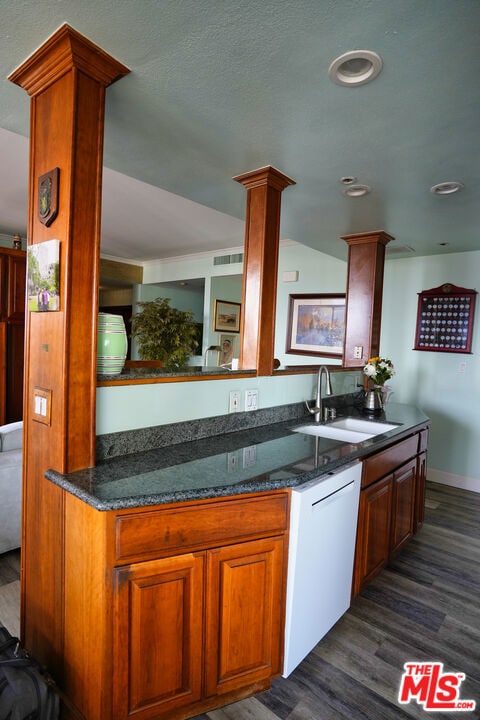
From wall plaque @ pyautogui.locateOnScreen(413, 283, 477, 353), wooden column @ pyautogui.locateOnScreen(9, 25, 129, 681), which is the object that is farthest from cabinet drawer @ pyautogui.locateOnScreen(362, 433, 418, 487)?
wall plaque @ pyautogui.locateOnScreen(413, 283, 477, 353)

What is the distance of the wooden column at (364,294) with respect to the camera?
11.2 feet

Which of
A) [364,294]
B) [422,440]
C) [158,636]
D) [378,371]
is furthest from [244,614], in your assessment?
[364,294]

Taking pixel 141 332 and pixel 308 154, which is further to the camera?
pixel 141 332

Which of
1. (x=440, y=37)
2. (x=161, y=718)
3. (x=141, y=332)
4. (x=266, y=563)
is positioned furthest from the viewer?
(x=141, y=332)

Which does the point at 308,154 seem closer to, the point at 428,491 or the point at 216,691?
the point at 216,691

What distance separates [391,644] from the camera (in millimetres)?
1941

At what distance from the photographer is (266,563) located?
1523 millimetres

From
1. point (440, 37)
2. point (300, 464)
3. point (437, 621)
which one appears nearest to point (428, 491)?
point (437, 621)

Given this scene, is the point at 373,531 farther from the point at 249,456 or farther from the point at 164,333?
the point at 164,333

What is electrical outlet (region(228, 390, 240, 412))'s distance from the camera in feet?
7.24

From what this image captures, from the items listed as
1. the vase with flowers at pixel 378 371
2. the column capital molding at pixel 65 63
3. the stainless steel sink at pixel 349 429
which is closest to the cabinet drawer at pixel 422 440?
the stainless steel sink at pixel 349 429

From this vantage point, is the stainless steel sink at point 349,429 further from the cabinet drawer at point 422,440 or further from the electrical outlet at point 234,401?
the electrical outlet at point 234,401

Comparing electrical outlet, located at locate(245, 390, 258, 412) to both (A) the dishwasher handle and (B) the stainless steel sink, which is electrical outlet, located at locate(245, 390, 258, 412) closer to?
(B) the stainless steel sink

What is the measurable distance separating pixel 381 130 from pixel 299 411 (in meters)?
1.68
